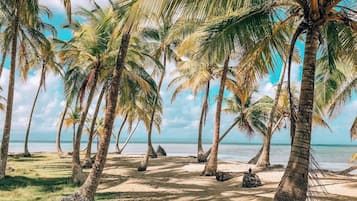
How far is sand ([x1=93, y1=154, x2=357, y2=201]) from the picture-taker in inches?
413

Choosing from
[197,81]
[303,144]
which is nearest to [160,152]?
[197,81]

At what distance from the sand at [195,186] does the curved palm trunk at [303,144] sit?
1.25 meters

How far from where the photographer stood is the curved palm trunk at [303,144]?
665cm

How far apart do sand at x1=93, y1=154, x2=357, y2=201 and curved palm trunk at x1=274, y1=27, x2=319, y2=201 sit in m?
1.25

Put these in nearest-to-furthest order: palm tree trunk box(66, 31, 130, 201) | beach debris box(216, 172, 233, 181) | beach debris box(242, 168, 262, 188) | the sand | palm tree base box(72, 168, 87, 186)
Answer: palm tree trunk box(66, 31, 130, 201), the sand, beach debris box(242, 168, 262, 188), palm tree base box(72, 168, 87, 186), beach debris box(216, 172, 233, 181)

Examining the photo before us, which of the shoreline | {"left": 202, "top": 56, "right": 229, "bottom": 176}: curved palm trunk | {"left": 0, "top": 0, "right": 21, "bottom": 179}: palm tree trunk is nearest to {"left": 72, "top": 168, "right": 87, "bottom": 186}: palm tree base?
the shoreline

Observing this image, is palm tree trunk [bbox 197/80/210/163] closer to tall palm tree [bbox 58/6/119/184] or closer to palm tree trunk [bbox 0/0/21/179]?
tall palm tree [bbox 58/6/119/184]

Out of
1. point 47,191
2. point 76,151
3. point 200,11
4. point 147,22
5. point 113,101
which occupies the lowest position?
point 47,191

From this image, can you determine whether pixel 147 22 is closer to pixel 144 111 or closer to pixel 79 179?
pixel 79 179

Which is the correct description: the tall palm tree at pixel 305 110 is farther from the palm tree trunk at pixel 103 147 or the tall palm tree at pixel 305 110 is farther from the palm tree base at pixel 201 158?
the palm tree base at pixel 201 158

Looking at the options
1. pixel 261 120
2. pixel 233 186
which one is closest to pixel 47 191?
pixel 233 186

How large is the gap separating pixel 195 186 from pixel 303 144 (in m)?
7.22

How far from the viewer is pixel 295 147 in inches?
270

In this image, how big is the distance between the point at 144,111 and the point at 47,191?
14.3 meters
